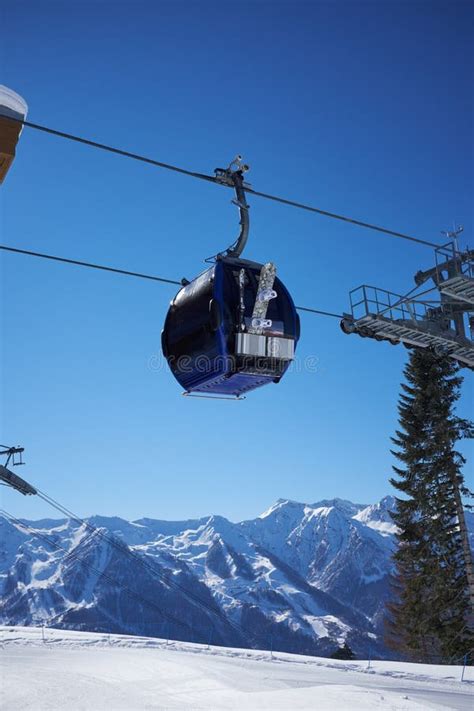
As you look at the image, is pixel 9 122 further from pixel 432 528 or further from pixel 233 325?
pixel 432 528

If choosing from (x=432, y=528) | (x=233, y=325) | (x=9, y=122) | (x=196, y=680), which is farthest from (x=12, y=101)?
(x=432, y=528)

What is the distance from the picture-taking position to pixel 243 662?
746 inches

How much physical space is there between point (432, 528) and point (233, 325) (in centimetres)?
2905

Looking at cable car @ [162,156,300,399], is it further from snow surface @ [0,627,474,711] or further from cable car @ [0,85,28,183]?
snow surface @ [0,627,474,711]

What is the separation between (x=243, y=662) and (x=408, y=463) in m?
19.7

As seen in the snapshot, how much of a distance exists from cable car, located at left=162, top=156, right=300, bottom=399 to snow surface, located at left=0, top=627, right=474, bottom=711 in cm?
Answer: 530

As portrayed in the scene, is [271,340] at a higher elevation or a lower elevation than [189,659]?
higher

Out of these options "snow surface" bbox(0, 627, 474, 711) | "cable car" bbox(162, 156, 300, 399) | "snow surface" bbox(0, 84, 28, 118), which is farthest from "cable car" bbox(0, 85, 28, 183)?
"snow surface" bbox(0, 627, 474, 711)

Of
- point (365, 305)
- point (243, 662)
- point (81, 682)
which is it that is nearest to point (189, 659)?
point (243, 662)

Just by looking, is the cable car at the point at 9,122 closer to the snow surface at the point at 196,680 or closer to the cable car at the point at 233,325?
the cable car at the point at 233,325

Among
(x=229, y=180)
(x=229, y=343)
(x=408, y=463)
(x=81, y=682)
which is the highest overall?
(x=408, y=463)

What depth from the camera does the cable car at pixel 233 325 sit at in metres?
8.46

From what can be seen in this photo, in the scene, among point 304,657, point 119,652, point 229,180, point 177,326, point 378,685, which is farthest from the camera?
point 304,657

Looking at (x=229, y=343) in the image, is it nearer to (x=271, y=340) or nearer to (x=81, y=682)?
(x=271, y=340)
